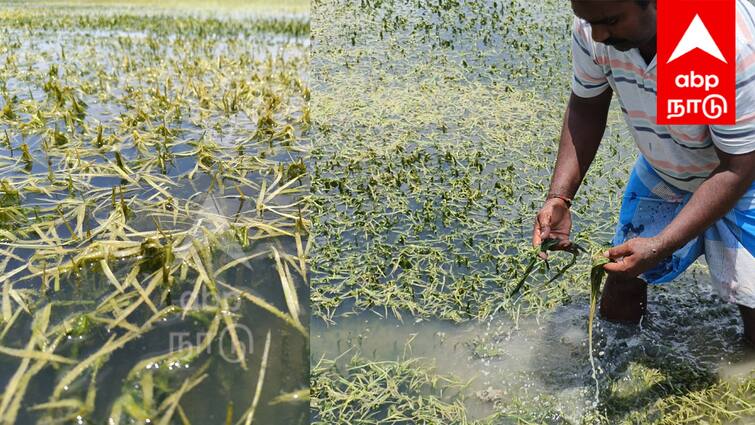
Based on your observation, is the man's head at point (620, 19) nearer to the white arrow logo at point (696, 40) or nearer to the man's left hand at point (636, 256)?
the white arrow logo at point (696, 40)

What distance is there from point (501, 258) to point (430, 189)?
0.68m

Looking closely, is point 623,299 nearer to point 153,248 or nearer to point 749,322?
point 749,322

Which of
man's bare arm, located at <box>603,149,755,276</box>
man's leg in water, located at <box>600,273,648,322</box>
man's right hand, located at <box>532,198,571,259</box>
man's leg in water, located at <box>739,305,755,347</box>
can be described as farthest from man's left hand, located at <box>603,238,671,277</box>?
man's leg in water, located at <box>739,305,755,347</box>

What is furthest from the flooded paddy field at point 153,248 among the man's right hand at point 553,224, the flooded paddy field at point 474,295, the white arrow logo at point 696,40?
the white arrow logo at point 696,40

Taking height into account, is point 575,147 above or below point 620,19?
below

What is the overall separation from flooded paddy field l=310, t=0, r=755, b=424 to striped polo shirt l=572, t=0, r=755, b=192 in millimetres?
571

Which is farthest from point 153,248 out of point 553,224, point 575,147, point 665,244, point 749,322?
point 749,322

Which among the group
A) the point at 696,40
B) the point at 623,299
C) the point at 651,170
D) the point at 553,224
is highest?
the point at 696,40

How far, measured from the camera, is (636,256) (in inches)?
72.5

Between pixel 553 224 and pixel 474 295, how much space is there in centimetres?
54

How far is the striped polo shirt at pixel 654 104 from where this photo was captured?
1.72 metres

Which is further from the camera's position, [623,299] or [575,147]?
[623,299]

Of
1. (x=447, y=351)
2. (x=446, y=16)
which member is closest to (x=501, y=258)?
(x=447, y=351)

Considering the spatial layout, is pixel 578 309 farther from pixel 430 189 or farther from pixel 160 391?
pixel 160 391
